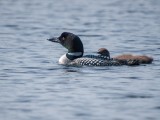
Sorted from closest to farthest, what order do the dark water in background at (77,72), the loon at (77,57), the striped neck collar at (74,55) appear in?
the dark water in background at (77,72), the loon at (77,57), the striped neck collar at (74,55)

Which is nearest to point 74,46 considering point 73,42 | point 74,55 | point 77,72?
point 73,42

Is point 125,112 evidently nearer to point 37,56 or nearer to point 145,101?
point 145,101

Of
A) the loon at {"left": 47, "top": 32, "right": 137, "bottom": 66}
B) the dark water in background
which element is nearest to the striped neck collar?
the loon at {"left": 47, "top": 32, "right": 137, "bottom": 66}

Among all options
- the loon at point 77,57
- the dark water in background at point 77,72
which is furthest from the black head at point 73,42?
the dark water in background at point 77,72

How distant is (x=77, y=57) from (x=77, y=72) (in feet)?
4.00

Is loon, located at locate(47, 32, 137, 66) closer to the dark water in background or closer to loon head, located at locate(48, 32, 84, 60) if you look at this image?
loon head, located at locate(48, 32, 84, 60)

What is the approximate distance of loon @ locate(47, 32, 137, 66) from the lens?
14828mm

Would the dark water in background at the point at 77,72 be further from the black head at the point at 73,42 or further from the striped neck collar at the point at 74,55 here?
the black head at the point at 73,42

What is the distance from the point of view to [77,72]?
47.2 feet

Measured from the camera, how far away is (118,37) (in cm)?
2050

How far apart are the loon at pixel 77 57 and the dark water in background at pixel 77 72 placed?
7.5 inches

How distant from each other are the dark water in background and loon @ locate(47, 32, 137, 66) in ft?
0.63

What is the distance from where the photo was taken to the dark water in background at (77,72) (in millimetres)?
10773

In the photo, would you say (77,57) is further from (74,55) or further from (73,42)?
(73,42)
